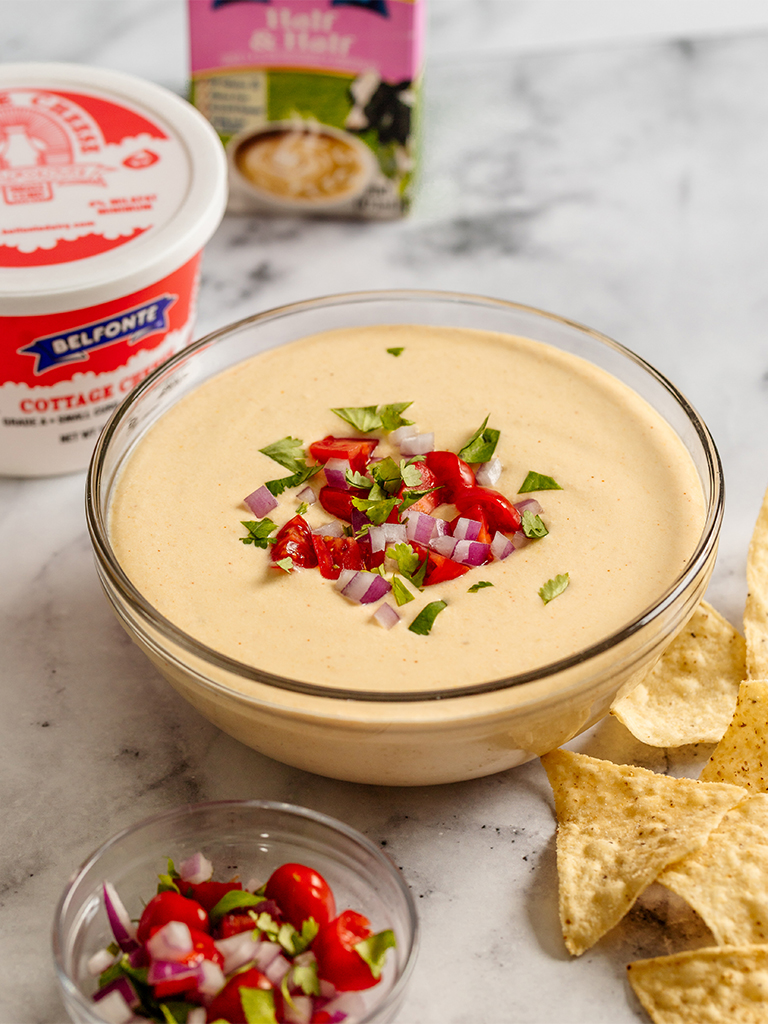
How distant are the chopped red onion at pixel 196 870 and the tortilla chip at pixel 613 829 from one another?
A: 596 millimetres

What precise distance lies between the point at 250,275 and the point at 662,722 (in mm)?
1934

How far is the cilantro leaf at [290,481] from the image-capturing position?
7.68 feet

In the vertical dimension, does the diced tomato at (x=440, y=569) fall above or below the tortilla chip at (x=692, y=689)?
above

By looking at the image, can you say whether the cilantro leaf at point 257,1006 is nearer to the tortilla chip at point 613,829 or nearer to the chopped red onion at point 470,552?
the tortilla chip at point 613,829

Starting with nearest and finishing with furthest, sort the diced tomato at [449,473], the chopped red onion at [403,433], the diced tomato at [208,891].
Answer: the diced tomato at [208,891] < the diced tomato at [449,473] < the chopped red onion at [403,433]

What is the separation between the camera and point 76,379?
2.79 m

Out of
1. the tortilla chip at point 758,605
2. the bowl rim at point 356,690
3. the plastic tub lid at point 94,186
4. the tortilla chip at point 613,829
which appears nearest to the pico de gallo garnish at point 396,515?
the bowl rim at point 356,690

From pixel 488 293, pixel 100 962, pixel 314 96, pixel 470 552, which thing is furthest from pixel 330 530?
pixel 314 96

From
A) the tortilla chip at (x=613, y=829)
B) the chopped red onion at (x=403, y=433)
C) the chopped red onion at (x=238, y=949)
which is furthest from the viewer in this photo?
the chopped red onion at (x=403, y=433)

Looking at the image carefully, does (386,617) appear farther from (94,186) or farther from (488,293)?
(488,293)

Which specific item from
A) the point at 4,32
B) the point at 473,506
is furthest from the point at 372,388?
the point at 4,32

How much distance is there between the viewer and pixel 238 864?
6.85ft

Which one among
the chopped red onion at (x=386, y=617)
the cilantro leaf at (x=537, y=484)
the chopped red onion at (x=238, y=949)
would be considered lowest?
the chopped red onion at (x=238, y=949)

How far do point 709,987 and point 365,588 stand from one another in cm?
85
